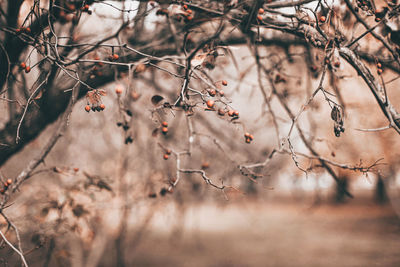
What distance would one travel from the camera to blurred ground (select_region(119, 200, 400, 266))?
4562 millimetres

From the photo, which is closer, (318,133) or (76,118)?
(318,133)

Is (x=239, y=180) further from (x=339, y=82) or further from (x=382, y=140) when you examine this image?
(x=382, y=140)

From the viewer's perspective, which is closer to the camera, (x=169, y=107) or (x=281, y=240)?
(x=169, y=107)

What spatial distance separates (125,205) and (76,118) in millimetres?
1094

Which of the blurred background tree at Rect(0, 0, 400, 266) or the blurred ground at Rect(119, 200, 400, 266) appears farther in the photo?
the blurred ground at Rect(119, 200, 400, 266)

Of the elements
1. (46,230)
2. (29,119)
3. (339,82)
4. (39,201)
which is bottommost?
(46,230)

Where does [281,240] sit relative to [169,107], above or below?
below

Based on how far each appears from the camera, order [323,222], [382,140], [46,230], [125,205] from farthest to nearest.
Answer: [323,222]
[382,140]
[125,205]
[46,230]

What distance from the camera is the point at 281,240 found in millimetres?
7719

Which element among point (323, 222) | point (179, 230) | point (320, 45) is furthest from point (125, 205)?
point (323, 222)

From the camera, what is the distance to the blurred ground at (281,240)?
180 inches

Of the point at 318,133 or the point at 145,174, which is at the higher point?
the point at 318,133

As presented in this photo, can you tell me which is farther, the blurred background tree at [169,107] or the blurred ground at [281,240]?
the blurred ground at [281,240]

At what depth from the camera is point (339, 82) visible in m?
2.43
